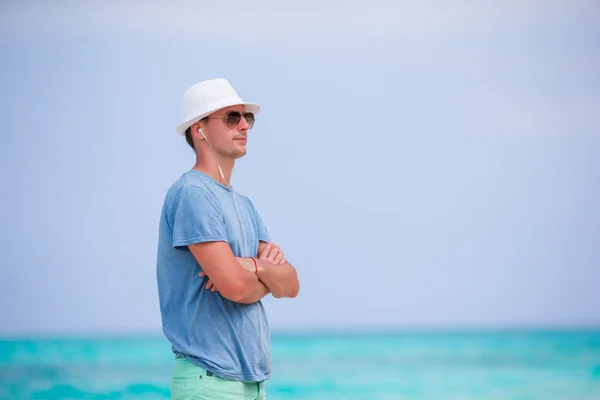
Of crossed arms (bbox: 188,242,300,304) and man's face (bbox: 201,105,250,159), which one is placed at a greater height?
man's face (bbox: 201,105,250,159)

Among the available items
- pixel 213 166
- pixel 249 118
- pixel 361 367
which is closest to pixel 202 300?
pixel 213 166

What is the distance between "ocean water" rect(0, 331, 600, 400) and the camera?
983 cm

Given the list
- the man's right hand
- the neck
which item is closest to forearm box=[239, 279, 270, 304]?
the man's right hand

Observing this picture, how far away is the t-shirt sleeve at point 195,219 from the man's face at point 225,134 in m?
0.21

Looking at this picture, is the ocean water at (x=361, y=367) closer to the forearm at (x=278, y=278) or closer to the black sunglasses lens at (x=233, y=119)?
the forearm at (x=278, y=278)

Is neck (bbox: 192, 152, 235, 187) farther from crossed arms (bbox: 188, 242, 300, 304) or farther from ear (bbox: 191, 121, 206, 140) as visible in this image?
crossed arms (bbox: 188, 242, 300, 304)

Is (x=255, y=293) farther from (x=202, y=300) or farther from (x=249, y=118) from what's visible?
(x=249, y=118)

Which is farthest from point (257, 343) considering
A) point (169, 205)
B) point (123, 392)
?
point (123, 392)

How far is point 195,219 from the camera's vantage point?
2.09 metres

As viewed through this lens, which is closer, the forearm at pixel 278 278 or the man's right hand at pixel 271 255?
the forearm at pixel 278 278

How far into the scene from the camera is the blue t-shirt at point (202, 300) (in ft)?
6.86

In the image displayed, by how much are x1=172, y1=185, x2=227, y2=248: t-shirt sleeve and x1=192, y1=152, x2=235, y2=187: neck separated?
0.15 metres

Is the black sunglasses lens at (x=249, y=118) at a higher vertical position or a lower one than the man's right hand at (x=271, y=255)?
higher

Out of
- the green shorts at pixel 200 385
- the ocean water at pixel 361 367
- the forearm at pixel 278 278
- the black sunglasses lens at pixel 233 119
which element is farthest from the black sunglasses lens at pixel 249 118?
the ocean water at pixel 361 367
